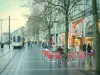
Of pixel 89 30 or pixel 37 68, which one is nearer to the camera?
pixel 37 68

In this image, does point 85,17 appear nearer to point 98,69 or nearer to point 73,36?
point 73,36

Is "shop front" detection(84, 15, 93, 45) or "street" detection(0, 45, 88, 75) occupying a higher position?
"shop front" detection(84, 15, 93, 45)

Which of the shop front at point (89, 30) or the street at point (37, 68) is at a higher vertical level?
the shop front at point (89, 30)

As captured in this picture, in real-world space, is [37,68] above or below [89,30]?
below

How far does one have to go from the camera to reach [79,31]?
181 feet

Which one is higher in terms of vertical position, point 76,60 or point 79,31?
point 79,31

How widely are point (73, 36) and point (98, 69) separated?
135ft

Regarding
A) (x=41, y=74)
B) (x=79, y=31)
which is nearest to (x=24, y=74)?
(x=41, y=74)

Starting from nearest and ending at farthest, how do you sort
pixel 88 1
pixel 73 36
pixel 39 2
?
pixel 39 2
pixel 88 1
pixel 73 36

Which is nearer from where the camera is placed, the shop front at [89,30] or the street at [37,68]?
the street at [37,68]

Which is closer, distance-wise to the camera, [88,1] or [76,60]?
[76,60]

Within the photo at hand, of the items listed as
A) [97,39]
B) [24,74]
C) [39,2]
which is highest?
[39,2]

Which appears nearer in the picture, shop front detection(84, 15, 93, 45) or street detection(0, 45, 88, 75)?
street detection(0, 45, 88, 75)

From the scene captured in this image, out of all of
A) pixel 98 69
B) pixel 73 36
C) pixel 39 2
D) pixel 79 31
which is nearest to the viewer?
pixel 98 69
